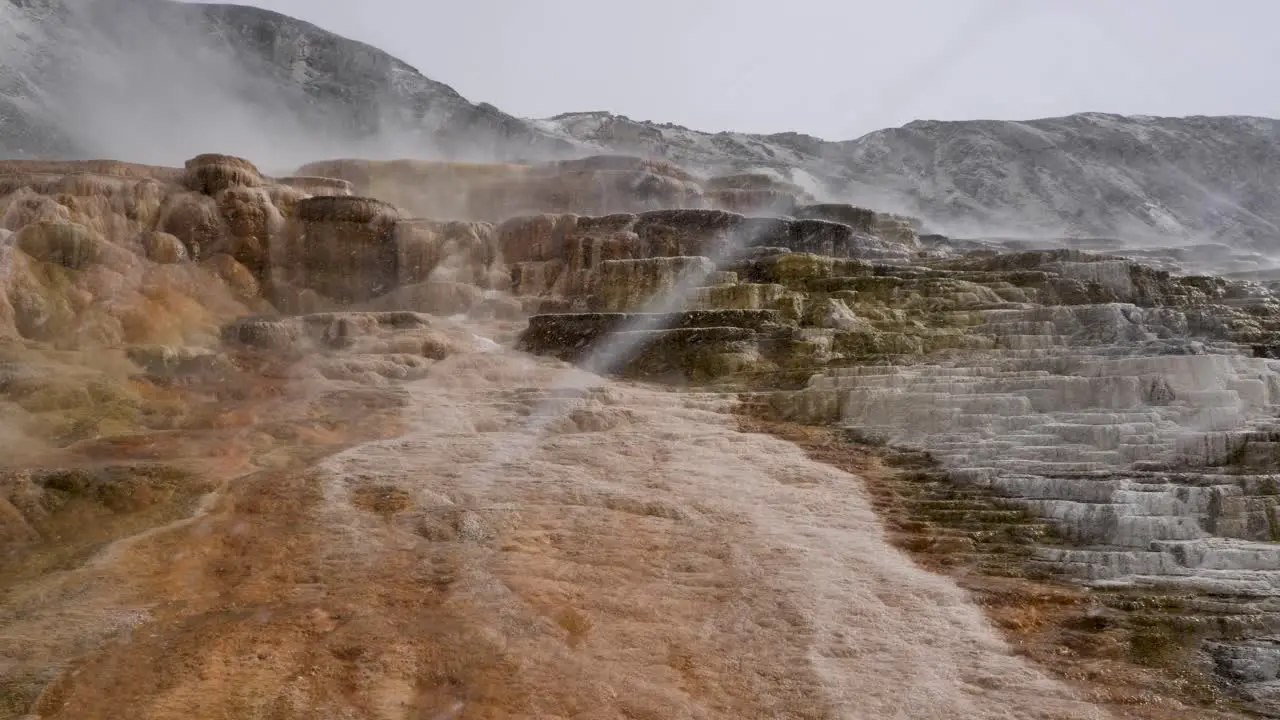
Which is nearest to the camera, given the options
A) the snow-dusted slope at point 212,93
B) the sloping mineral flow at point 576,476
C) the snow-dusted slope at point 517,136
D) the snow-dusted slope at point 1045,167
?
the sloping mineral flow at point 576,476

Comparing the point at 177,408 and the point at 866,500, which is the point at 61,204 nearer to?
the point at 177,408

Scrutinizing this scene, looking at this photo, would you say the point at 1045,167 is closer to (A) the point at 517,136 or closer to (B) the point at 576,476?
(A) the point at 517,136

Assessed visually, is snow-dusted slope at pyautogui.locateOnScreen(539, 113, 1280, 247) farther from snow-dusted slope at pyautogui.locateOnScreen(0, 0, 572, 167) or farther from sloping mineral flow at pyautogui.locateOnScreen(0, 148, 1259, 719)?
sloping mineral flow at pyautogui.locateOnScreen(0, 148, 1259, 719)

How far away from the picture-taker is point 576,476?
263 inches

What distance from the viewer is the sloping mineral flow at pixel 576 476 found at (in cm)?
405

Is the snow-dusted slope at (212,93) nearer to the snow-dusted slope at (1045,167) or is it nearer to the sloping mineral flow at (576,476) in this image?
the snow-dusted slope at (1045,167)

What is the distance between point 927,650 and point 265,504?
4.14 m

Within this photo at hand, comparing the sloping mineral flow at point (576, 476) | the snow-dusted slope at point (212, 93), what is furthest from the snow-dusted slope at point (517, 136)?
the sloping mineral flow at point (576, 476)

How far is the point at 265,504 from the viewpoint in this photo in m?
5.78

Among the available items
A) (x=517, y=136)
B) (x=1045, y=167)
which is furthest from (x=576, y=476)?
(x=1045, y=167)

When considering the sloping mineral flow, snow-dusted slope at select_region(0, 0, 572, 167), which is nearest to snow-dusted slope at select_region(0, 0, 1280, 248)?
snow-dusted slope at select_region(0, 0, 572, 167)

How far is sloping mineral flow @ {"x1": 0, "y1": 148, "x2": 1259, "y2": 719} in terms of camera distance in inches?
159

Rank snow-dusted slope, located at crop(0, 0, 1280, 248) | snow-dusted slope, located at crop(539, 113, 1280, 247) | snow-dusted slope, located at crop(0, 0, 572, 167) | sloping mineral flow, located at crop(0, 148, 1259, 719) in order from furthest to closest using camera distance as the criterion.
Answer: snow-dusted slope, located at crop(539, 113, 1280, 247), snow-dusted slope, located at crop(0, 0, 1280, 248), snow-dusted slope, located at crop(0, 0, 572, 167), sloping mineral flow, located at crop(0, 148, 1259, 719)

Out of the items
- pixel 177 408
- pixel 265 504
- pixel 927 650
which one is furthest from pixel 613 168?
pixel 927 650
